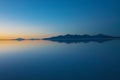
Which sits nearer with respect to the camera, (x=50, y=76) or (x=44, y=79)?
(x=44, y=79)

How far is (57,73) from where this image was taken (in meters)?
8.39

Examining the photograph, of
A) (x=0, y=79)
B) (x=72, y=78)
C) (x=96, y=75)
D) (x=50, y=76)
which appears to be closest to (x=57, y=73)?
(x=50, y=76)

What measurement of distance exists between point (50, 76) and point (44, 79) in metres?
0.55

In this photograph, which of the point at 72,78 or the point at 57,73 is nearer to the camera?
the point at 72,78

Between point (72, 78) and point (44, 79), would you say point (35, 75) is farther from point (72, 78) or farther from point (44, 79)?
point (72, 78)

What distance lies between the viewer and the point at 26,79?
730cm

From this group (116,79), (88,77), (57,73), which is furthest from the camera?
(57,73)

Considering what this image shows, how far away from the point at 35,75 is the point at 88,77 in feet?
7.35

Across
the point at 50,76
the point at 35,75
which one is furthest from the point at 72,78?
the point at 35,75

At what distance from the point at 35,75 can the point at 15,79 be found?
38.6 inches

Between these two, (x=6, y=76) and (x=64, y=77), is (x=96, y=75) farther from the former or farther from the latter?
(x=6, y=76)

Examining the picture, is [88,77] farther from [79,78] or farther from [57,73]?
[57,73]

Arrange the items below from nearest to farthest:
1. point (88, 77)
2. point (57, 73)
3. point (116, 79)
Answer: point (116, 79) → point (88, 77) → point (57, 73)

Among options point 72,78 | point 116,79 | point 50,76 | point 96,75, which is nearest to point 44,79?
point 50,76
